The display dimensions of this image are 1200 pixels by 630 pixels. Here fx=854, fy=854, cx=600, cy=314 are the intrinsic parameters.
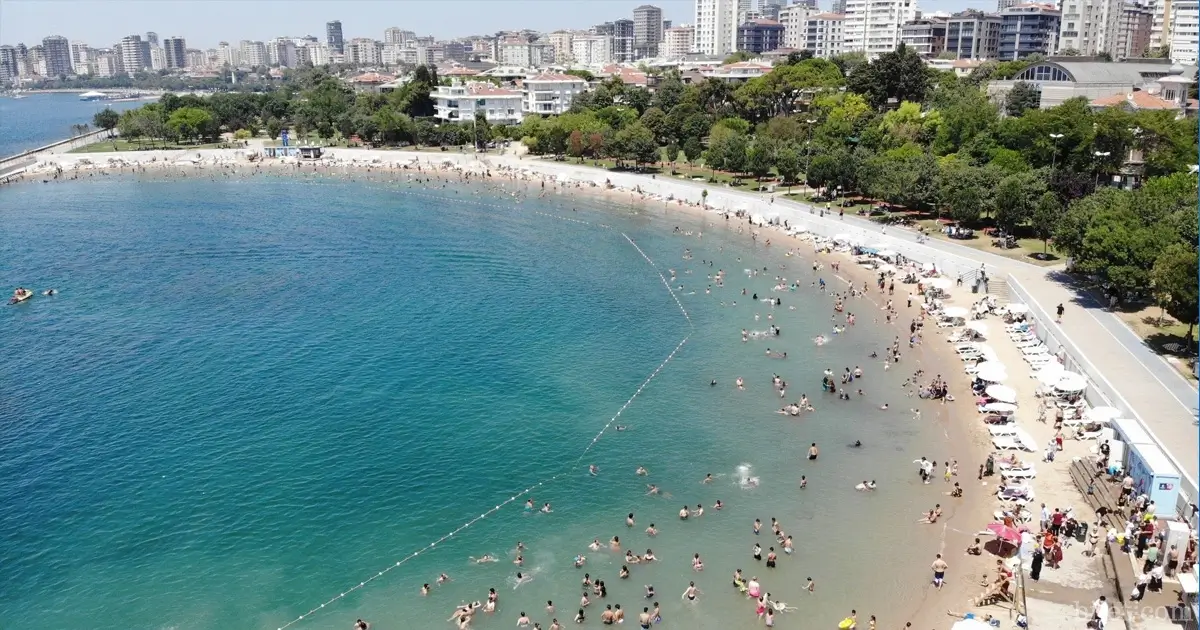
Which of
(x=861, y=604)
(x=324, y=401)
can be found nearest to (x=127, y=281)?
(x=324, y=401)

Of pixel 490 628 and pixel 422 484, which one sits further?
pixel 422 484

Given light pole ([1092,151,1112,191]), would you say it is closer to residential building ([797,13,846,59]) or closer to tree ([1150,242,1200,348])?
tree ([1150,242,1200,348])

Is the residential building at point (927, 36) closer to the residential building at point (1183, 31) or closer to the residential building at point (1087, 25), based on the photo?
the residential building at point (1087, 25)

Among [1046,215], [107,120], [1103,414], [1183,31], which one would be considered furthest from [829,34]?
[1103,414]

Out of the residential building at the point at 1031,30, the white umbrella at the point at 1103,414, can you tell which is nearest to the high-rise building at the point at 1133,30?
the residential building at the point at 1031,30

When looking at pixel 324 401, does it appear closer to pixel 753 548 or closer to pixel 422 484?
pixel 422 484

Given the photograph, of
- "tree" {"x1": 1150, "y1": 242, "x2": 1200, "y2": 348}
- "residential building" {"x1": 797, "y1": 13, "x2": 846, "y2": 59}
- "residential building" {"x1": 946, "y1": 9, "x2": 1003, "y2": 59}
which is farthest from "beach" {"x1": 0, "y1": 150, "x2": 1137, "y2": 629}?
"residential building" {"x1": 797, "y1": 13, "x2": 846, "y2": 59}
